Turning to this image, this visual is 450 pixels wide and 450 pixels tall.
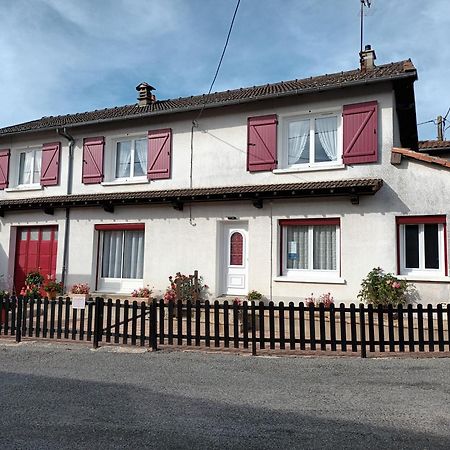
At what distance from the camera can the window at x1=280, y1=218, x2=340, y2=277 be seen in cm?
1006

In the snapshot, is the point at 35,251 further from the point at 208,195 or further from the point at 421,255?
the point at 421,255

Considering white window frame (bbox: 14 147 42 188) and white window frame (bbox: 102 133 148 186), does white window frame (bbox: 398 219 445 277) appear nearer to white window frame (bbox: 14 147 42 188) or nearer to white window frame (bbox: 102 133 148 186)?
white window frame (bbox: 102 133 148 186)

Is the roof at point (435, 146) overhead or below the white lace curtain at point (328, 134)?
overhead

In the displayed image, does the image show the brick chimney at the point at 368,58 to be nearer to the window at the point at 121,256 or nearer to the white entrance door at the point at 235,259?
the white entrance door at the point at 235,259

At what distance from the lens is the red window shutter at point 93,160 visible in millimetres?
12656

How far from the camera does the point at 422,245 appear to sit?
934cm

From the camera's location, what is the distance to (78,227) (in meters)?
12.6

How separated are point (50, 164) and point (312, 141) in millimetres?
8286

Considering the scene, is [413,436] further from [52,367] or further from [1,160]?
[1,160]

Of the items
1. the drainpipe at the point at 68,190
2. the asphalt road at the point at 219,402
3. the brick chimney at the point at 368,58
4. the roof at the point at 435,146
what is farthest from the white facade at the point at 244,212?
the roof at the point at 435,146

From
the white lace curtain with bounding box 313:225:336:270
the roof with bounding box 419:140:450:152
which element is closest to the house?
the white lace curtain with bounding box 313:225:336:270

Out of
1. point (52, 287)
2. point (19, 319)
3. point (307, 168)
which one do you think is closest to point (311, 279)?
point (307, 168)

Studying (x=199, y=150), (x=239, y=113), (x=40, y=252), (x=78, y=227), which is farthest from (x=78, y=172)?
(x=239, y=113)

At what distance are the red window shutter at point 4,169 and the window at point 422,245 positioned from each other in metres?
12.3
